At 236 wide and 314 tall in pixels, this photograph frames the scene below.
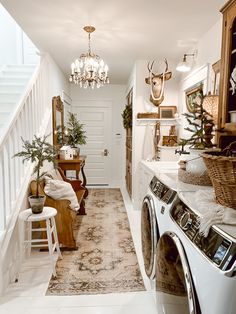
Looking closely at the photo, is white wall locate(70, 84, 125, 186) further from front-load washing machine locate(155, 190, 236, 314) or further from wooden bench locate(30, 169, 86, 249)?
front-load washing machine locate(155, 190, 236, 314)

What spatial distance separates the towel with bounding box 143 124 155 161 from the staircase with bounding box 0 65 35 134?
A: 6.80ft

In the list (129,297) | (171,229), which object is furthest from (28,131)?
(171,229)

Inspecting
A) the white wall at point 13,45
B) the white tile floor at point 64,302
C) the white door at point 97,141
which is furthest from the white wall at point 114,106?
→ the white tile floor at point 64,302

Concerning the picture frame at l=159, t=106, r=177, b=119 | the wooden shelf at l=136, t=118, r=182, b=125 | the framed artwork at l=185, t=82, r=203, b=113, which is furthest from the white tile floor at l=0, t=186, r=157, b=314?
the picture frame at l=159, t=106, r=177, b=119

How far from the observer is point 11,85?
4.11 metres

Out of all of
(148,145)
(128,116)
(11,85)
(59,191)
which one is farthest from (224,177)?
(11,85)

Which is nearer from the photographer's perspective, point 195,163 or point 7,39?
point 195,163

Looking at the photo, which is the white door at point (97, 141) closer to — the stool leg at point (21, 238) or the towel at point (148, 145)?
the towel at point (148, 145)

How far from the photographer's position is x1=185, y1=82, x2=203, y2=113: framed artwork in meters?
3.02

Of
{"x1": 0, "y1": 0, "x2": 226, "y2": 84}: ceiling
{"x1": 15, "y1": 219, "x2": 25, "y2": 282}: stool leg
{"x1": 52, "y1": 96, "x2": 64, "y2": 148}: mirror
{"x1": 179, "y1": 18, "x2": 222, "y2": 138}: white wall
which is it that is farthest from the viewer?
{"x1": 52, "y1": 96, "x2": 64, "y2": 148}: mirror

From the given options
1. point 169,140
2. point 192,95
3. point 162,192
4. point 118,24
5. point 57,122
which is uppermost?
point 118,24

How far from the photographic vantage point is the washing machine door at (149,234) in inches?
60.0

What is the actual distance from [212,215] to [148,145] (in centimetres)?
317

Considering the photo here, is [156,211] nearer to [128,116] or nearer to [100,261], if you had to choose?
[100,261]
